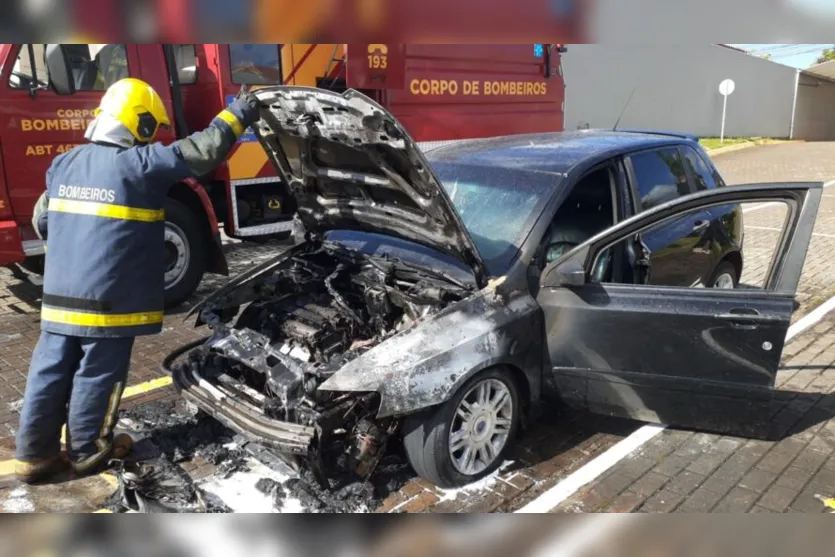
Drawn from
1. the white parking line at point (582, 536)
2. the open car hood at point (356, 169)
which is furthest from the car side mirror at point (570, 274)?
the white parking line at point (582, 536)

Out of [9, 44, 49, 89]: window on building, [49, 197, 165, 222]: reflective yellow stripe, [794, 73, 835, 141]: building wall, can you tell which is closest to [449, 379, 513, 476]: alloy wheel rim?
[49, 197, 165, 222]: reflective yellow stripe

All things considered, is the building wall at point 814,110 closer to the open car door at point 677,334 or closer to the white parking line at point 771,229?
the white parking line at point 771,229

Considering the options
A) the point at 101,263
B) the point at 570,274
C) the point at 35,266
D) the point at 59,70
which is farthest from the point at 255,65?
the point at 570,274

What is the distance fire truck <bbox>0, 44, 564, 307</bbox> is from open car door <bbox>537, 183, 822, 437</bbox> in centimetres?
237

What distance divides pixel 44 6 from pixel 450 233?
1943mm

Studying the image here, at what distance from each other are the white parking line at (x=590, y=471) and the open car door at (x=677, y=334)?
1.04ft

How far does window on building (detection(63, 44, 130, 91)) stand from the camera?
18.8 feet

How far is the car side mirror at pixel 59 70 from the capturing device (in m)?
5.57

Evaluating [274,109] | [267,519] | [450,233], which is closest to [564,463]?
[450,233]

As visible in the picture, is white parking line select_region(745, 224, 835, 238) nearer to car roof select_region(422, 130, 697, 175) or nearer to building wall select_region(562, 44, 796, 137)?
car roof select_region(422, 130, 697, 175)

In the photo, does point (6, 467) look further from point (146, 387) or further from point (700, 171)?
point (700, 171)

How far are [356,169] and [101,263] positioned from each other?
136 cm

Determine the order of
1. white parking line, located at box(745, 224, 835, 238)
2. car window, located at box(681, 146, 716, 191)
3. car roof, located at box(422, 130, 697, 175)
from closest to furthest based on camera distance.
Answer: car roof, located at box(422, 130, 697, 175)
car window, located at box(681, 146, 716, 191)
white parking line, located at box(745, 224, 835, 238)

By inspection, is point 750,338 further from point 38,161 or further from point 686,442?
point 38,161
